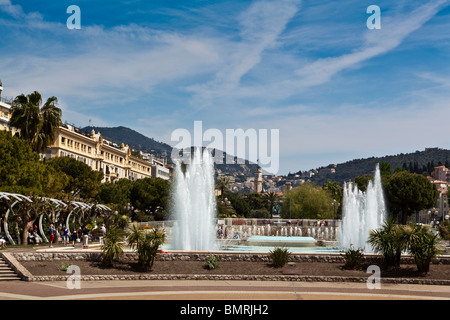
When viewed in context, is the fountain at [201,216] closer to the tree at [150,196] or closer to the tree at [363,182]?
the tree at [150,196]

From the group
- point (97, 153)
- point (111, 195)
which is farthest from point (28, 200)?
point (97, 153)

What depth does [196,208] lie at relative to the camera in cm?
3216

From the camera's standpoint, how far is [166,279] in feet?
70.0

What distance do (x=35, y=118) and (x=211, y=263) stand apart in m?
33.3

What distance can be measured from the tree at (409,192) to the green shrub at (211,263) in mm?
62532

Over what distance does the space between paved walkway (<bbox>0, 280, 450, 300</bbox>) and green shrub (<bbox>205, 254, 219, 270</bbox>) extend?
5.25 ft

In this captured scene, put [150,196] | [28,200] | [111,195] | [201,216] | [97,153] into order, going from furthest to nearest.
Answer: [97,153] → [150,196] → [111,195] → [28,200] → [201,216]

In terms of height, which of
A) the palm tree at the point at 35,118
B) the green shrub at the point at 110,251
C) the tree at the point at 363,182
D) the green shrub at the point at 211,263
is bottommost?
the green shrub at the point at 211,263

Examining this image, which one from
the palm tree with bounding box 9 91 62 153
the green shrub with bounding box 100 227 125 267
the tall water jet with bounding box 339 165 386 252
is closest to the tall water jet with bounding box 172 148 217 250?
the green shrub with bounding box 100 227 125 267

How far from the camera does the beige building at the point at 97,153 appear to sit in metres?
76.0

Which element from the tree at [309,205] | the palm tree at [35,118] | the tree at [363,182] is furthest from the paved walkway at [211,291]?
the tree at [363,182]

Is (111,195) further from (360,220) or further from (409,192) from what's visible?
(409,192)

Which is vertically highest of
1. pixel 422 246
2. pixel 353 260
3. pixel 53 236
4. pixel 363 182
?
pixel 363 182
